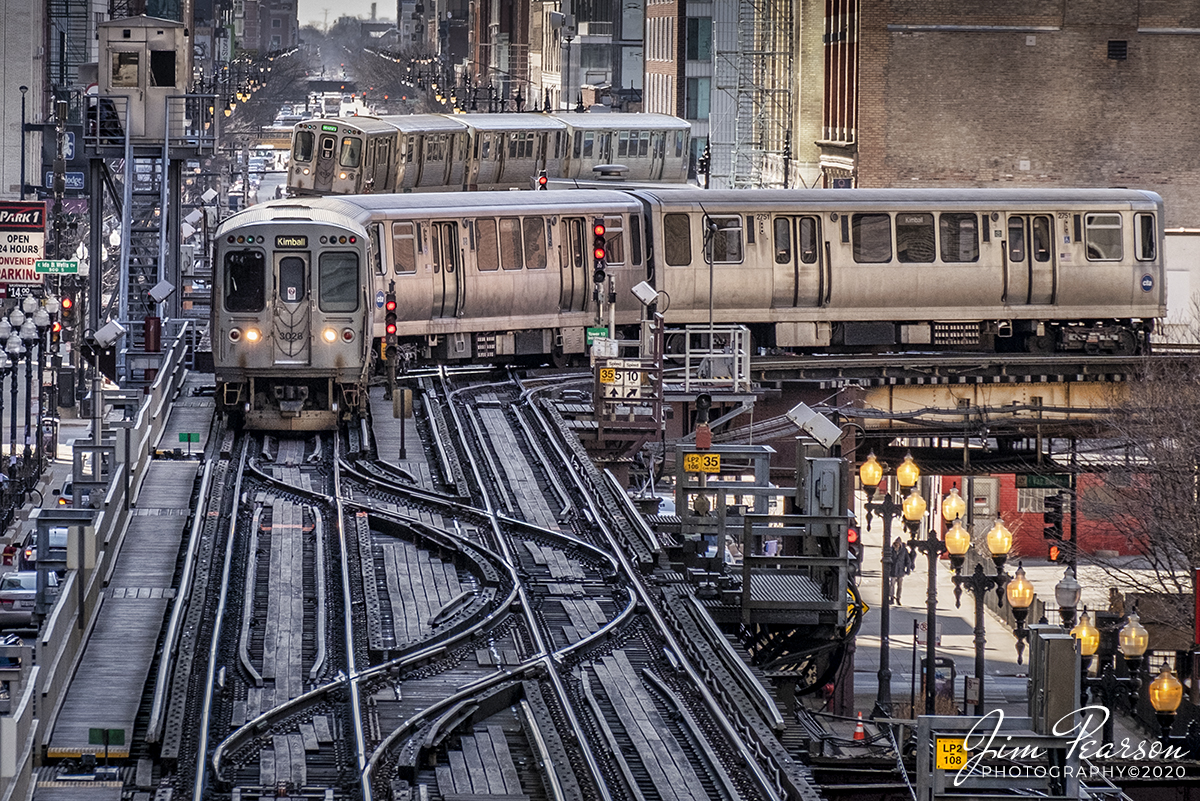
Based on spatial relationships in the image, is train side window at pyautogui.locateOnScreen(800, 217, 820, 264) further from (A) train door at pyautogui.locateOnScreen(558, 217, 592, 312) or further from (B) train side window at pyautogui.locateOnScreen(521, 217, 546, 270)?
(B) train side window at pyautogui.locateOnScreen(521, 217, 546, 270)

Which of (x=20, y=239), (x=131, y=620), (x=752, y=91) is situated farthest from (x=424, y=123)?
(x=131, y=620)

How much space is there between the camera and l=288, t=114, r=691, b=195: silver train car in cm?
5097

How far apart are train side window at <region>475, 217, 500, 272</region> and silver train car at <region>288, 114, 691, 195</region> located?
15.1 meters

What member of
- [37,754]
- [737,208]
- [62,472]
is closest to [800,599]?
[37,754]

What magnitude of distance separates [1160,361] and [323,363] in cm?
1682

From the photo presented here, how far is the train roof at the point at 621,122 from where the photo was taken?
58.0 metres

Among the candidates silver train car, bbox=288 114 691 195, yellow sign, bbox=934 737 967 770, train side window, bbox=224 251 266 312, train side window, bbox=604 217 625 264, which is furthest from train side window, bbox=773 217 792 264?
yellow sign, bbox=934 737 967 770

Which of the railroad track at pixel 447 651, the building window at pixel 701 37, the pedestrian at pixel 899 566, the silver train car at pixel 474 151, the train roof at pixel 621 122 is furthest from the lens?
the building window at pixel 701 37

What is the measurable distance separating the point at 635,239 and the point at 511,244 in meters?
2.41

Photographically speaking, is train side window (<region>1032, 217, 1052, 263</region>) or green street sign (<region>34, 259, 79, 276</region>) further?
train side window (<region>1032, 217, 1052, 263</region>)

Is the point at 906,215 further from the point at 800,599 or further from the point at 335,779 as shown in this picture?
the point at 335,779

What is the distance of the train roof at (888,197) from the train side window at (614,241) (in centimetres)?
88

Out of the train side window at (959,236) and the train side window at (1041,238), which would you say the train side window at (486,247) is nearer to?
the train side window at (959,236)

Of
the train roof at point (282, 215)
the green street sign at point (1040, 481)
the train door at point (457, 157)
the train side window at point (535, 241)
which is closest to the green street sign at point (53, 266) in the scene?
the train roof at point (282, 215)
